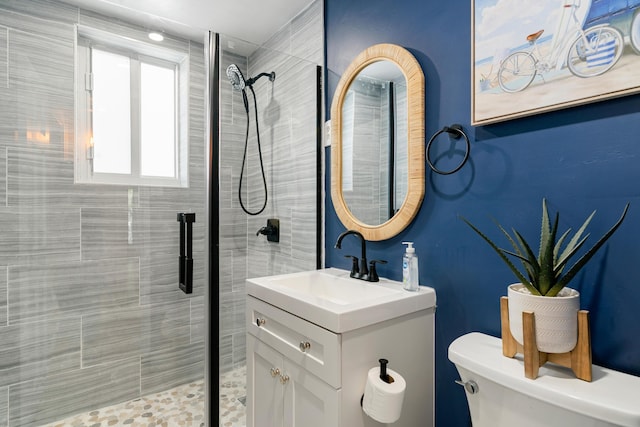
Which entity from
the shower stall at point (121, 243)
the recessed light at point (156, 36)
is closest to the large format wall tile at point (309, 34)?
the shower stall at point (121, 243)

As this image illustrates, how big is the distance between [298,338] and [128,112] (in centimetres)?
130

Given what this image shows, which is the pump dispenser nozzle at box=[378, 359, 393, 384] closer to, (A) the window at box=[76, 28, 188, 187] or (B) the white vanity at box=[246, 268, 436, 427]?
(B) the white vanity at box=[246, 268, 436, 427]

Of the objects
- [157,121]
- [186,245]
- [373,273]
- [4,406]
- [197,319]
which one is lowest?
[4,406]

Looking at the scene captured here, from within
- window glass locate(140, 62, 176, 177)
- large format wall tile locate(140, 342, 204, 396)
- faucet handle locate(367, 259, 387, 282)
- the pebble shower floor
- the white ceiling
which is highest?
the white ceiling

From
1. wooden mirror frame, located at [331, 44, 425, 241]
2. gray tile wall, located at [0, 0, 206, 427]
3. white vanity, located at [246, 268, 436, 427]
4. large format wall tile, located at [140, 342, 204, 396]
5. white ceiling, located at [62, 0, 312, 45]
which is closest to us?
white vanity, located at [246, 268, 436, 427]

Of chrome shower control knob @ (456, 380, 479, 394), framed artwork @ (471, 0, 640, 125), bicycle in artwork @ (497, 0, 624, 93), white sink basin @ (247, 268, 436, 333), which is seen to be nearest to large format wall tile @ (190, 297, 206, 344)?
white sink basin @ (247, 268, 436, 333)

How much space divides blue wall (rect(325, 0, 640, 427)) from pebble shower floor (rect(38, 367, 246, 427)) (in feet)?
3.01

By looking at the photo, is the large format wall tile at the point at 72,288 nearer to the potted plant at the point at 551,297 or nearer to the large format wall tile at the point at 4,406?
the large format wall tile at the point at 4,406

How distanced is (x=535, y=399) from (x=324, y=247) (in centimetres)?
121

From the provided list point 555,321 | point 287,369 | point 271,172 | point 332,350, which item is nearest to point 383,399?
point 332,350

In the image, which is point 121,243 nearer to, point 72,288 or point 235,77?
point 72,288

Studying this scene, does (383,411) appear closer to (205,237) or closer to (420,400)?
(420,400)

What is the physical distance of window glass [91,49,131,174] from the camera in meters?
1.50

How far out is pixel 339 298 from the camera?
149 cm
